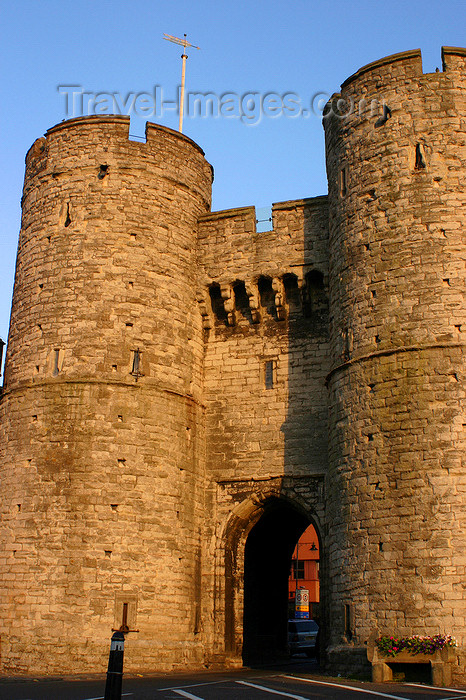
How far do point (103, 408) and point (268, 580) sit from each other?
6.31 meters

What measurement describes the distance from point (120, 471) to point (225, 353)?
3.81 m

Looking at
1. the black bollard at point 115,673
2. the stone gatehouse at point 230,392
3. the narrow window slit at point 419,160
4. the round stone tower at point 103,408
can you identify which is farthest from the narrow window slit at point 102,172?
the black bollard at point 115,673

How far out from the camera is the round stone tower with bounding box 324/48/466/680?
11532 millimetres

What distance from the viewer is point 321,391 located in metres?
15.2

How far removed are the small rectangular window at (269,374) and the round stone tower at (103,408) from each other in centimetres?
150

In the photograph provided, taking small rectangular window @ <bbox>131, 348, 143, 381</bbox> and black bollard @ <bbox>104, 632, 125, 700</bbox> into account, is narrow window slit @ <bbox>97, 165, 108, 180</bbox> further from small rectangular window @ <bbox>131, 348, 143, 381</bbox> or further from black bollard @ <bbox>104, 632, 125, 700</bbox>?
black bollard @ <bbox>104, 632, 125, 700</bbox>

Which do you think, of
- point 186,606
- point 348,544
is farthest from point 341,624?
point 186,606

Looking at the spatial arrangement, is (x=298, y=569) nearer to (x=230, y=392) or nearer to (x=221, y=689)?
(x=230, y=392)

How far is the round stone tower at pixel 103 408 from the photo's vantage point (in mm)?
13141

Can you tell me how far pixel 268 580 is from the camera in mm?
17531

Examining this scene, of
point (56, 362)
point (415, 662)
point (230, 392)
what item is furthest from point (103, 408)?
point (415, 662)

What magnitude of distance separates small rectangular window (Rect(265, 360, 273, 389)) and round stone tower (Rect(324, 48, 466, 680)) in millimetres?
2037

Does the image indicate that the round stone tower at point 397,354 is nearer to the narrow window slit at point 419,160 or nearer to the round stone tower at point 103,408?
the narrow window slit at point 419,160

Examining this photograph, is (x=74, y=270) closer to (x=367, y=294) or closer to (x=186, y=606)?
(x=367, y=294)
